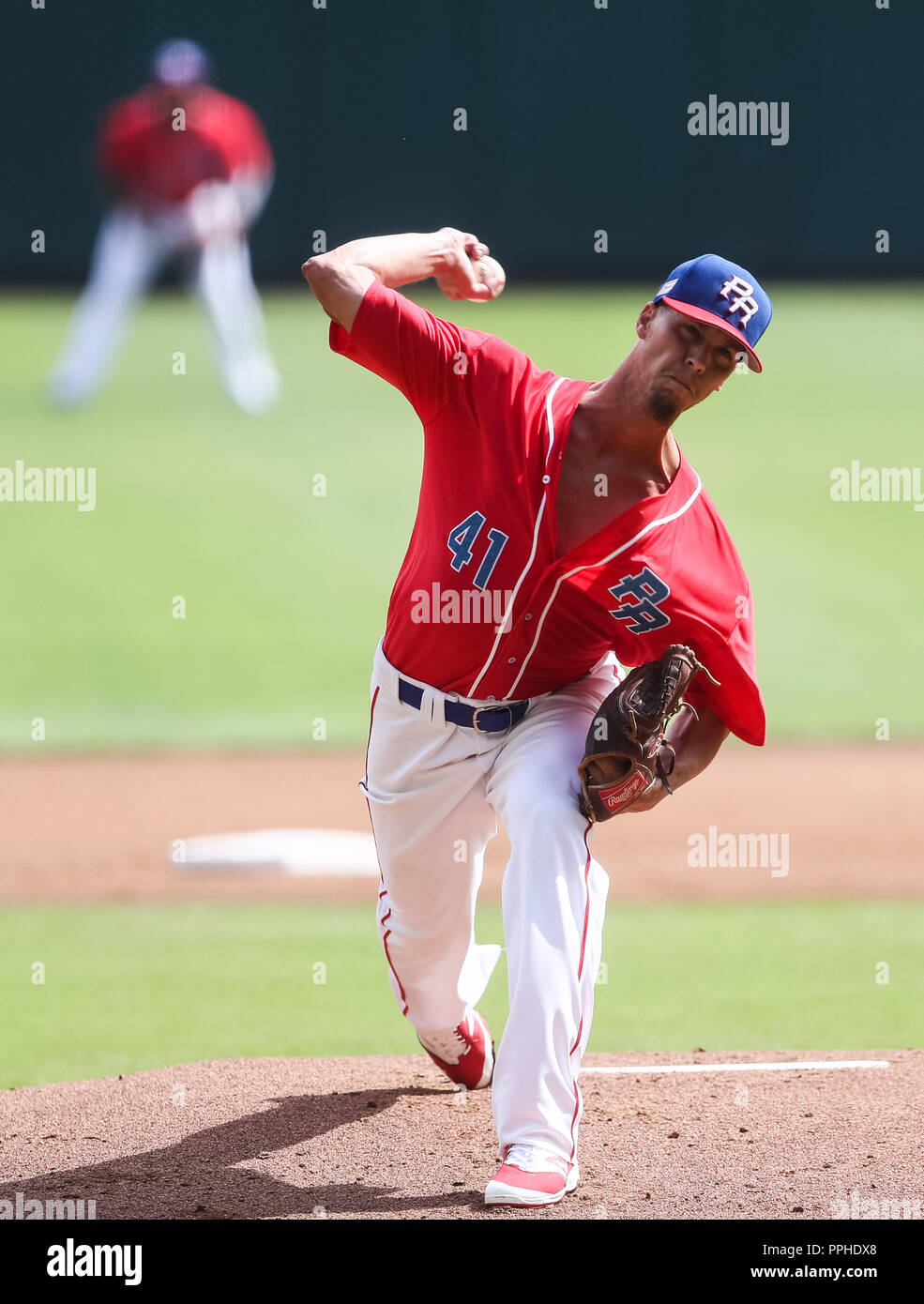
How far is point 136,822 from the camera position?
7.69 m

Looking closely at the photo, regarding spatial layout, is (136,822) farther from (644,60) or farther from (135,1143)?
→ (644,60)

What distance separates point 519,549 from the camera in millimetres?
3406

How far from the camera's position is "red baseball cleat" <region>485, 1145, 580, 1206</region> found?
10.0ft

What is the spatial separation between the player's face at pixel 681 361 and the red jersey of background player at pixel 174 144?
15986 millimetres

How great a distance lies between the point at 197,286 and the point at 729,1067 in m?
17.0

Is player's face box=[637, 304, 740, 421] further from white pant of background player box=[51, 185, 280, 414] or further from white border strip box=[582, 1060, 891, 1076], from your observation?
white pant of background player box=[51, 185, 280, 414]

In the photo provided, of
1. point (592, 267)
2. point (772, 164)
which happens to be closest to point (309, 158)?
point (592, 267)

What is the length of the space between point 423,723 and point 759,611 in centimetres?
889

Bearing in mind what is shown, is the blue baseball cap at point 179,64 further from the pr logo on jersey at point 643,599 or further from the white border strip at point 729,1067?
the pr logo on jersey at point 643,599

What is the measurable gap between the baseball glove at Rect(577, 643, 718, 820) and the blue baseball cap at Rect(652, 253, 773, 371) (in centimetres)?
71
